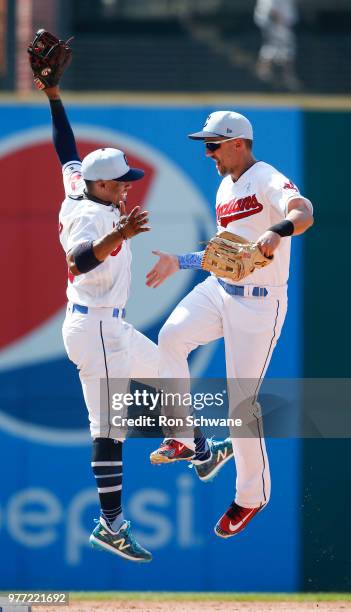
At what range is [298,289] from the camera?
1031 cm

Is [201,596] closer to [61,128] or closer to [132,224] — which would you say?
[61,128]

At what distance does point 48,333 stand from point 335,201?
89.2 inches

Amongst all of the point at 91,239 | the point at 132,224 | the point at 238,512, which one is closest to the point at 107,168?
the point at 91,239

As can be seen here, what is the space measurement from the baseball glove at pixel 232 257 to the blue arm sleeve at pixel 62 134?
1.15 meters

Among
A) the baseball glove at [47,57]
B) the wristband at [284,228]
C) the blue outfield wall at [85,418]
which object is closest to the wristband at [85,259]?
the wristband at [284,228]

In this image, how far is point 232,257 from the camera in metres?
7.19

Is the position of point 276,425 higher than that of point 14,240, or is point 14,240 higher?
point 14,240

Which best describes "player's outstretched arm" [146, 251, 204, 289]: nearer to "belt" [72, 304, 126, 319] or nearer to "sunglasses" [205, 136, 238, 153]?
"belt" [72, 304, 126, 319]

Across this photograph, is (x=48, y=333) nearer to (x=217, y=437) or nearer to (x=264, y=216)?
(x=217, y=437)

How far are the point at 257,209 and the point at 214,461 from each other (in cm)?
Answer: 145

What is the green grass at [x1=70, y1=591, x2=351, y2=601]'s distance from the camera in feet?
32.8

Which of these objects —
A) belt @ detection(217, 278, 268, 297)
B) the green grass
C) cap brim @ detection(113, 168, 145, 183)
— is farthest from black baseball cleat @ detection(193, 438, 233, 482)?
the green grass

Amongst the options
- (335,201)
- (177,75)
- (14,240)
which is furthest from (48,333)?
(177,75)

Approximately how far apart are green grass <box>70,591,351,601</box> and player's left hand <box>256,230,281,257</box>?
12.5ft
